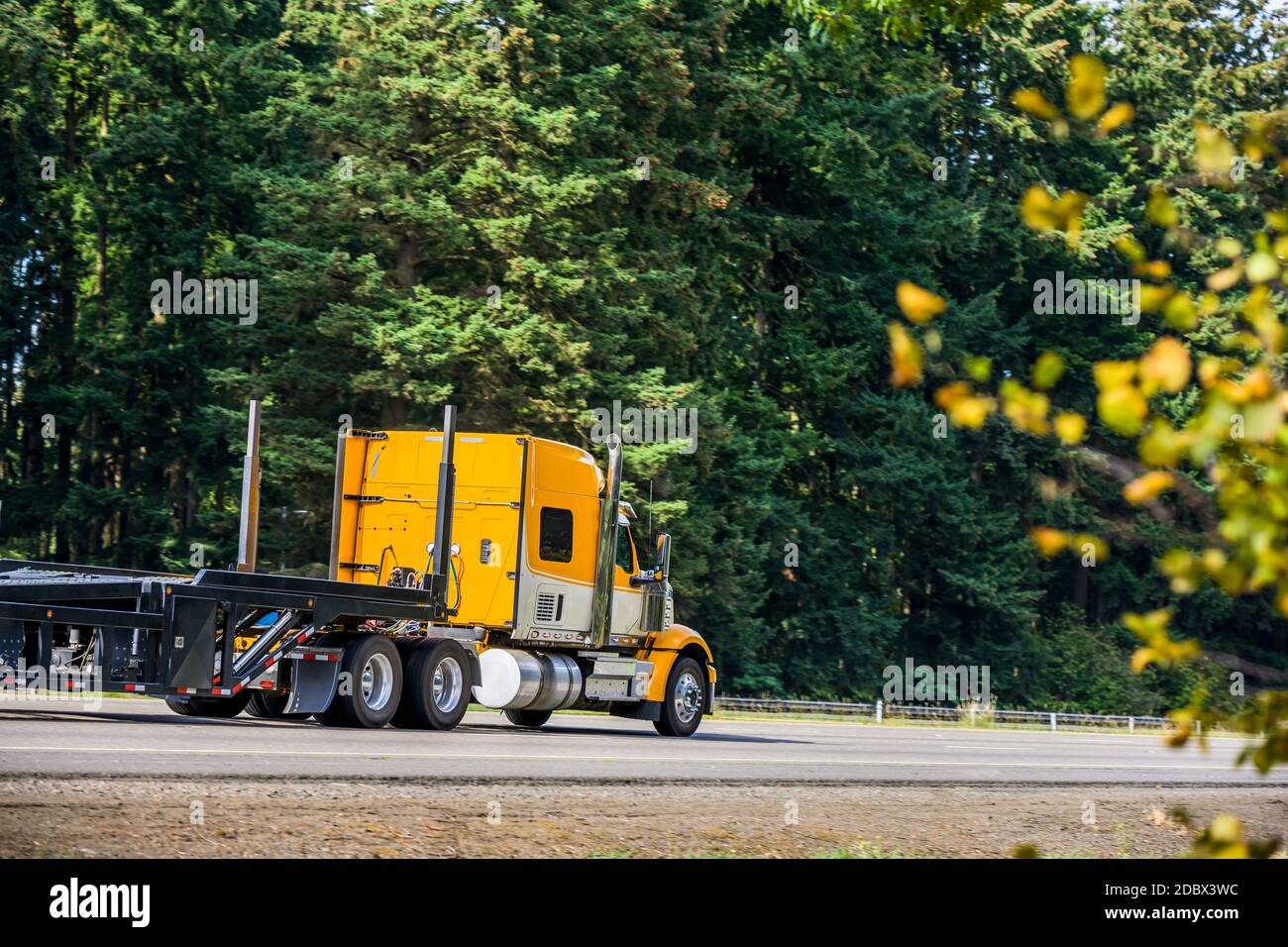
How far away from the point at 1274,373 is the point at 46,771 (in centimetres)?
919

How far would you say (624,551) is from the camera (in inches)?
838

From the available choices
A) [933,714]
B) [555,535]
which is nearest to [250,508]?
[555,535]

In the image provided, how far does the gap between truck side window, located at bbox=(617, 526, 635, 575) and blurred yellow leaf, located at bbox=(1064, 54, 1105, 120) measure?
60.3 ft

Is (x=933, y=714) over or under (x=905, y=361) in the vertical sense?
under

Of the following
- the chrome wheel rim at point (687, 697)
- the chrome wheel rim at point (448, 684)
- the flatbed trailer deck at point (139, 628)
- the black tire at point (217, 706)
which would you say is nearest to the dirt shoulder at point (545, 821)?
the flatbed trailer deck at point (139, 628)

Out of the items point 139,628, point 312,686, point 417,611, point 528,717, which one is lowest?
point 528,717

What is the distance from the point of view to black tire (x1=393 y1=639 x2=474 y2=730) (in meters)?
17.5

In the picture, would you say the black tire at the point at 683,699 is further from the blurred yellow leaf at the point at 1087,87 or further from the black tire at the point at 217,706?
the blurred yellow leaf at the point at 1087,87

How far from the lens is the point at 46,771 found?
10.3 meters

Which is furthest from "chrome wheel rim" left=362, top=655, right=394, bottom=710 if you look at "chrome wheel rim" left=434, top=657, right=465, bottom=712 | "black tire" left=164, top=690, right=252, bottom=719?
"black tire" left=164, top=690, right=252, bottom=719

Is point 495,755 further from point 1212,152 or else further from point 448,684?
point 1212,152

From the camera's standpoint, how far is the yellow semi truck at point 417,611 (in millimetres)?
14516

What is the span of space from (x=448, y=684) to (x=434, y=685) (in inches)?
11.0
